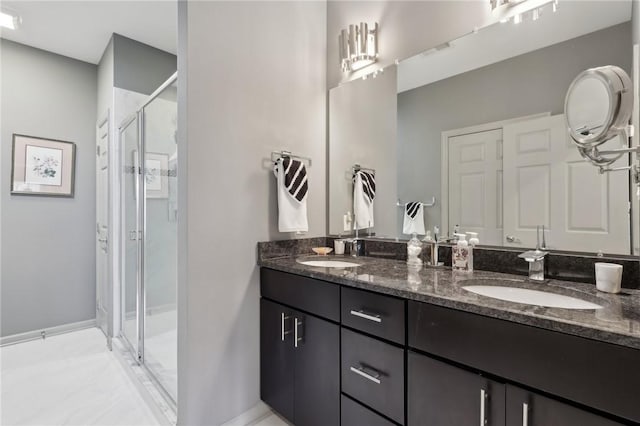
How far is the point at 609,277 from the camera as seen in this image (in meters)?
1.07

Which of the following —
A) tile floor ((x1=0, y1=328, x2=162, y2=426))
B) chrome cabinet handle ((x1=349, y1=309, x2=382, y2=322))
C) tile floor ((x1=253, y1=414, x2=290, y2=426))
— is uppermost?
chrome cabinet handle ((x1=349, y1=309, x2=382, y2=322))

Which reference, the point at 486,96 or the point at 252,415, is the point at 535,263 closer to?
the point at 486,96

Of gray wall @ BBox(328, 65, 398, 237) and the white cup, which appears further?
gray wall @ BBox(328, 65, 398, 237)

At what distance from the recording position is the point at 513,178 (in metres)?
1.42

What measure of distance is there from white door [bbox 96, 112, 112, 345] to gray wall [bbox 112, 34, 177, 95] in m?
0.36

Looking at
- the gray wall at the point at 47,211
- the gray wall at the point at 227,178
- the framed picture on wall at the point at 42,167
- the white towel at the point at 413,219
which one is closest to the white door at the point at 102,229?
the gray wall at the point at 47,211

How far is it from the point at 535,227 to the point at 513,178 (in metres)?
0.23

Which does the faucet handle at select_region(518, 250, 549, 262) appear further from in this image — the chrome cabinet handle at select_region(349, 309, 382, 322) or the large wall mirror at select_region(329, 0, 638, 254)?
the chrome cabinet handle at select_region(349, 309, 382, 322)

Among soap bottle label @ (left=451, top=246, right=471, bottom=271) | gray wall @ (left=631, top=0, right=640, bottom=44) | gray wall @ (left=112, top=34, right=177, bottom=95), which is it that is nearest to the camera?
gray wall @ (left=631, top=0, right=640, bottom=44)

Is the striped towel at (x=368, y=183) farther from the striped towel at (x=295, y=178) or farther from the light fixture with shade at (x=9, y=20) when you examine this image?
the light fixture with shade at (x=9, y=20)

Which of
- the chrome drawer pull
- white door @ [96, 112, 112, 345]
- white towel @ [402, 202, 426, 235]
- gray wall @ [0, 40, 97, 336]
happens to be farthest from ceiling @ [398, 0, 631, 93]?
gray wall @ [0, 40, 97, 336]

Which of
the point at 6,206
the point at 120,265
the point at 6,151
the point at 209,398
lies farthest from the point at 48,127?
the point at 209,398

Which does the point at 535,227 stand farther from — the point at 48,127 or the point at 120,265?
the point at 48,127

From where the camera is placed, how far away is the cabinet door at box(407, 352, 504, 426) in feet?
2.88
